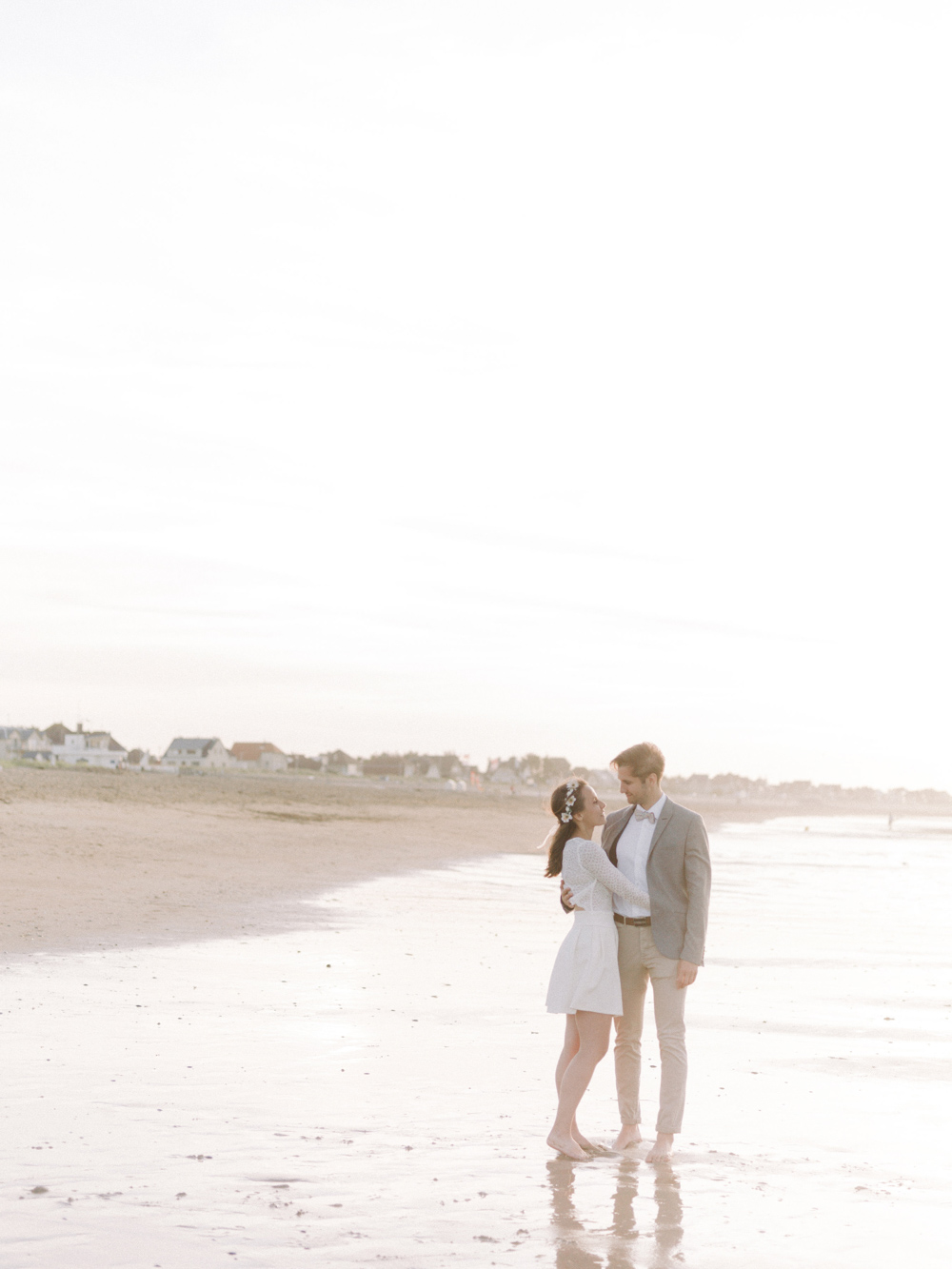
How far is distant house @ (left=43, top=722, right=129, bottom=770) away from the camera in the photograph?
484ft

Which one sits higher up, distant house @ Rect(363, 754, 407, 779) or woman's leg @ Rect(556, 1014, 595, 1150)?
woman's leg @ Rect(556, 1014, 595, 1150)

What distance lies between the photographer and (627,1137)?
21.2 ft

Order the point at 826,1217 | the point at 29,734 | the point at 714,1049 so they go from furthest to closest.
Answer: the point at 29,734, the point at 714,1049, the point at 826,1217

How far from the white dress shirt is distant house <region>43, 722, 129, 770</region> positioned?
144501mm

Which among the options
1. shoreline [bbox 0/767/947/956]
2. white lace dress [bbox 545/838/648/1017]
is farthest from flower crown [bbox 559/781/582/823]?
shoreline [bbox 0/767/947/956]

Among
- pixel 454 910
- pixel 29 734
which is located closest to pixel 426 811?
pixel 454 910

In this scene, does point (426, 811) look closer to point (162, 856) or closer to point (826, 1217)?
point (162, 856)

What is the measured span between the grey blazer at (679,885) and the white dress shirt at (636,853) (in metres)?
0.05

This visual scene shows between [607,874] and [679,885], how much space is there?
1.23 ft

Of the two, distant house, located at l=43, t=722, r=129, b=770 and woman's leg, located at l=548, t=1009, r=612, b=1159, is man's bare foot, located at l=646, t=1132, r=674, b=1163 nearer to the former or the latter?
woman's leg, located at l=548, t=1009, r=612, b=1159

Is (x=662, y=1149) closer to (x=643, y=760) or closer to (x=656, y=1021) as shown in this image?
(x=656, y=1021)

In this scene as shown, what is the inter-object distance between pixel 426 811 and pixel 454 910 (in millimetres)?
39404

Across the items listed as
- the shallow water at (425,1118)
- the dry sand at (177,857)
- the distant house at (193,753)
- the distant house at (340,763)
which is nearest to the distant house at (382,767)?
the distant house at (340,763)

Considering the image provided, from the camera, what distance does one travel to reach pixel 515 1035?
9.08m
